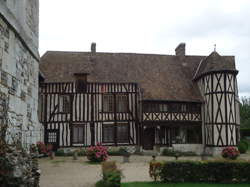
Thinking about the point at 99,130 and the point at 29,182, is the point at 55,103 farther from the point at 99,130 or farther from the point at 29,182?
the point at 29,182

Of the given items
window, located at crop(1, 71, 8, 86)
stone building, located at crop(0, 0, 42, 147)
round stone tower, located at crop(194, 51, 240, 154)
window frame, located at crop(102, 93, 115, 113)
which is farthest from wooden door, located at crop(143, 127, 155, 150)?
window, located at crop(1, 71, 8, 86)

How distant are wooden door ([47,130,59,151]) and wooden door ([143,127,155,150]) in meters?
5.96

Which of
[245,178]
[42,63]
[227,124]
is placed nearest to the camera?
[245,178]

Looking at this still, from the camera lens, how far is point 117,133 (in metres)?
20.2

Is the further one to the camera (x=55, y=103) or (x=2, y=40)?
(x=55, y=103)

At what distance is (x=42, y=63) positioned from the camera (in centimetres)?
2095

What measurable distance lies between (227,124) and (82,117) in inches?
374

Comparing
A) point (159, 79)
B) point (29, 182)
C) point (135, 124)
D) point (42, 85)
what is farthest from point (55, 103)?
point (29, 182)

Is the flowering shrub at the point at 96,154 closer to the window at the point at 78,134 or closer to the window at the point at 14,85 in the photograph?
the window at the point at 78,134

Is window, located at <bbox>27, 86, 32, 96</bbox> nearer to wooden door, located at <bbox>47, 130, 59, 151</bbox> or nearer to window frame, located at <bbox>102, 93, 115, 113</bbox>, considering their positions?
wooden door, located at <bbox>47, 130, 59, 151</bbox>

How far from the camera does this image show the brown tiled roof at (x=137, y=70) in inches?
802

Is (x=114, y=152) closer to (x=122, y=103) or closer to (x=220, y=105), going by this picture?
(x=122, y=103)

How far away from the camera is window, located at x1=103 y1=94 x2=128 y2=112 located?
66.5 feet

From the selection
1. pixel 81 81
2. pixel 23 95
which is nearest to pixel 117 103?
pixel 81 81
